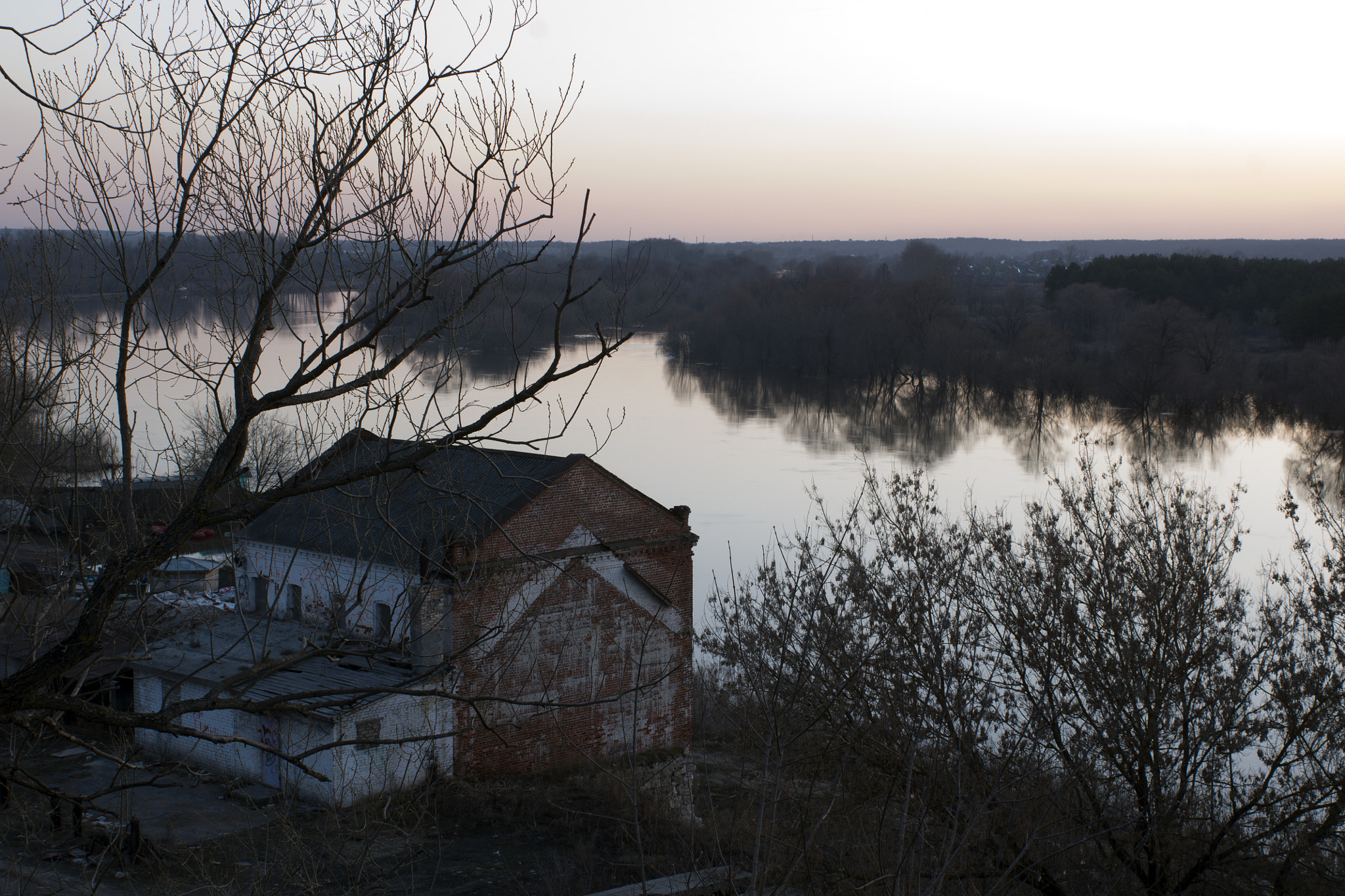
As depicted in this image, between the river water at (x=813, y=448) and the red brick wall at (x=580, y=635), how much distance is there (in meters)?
5.77

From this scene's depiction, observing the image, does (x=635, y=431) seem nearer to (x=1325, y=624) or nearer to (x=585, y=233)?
(x=1325, y=624)

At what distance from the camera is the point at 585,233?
191 inches

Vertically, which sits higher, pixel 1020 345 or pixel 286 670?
pixel 1020 345

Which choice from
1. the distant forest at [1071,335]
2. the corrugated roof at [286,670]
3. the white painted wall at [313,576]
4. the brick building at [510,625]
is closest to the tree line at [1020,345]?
the distant forest at [1071,335]

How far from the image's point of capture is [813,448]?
39.3 metres

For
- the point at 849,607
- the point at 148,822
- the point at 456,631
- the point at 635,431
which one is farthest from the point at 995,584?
the point at 635,431

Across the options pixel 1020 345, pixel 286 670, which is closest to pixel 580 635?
pixel 286 670

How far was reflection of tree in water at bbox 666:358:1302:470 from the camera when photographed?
3931cm

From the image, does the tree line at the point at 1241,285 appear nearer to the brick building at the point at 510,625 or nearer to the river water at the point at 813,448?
the river water at the point at 813,448

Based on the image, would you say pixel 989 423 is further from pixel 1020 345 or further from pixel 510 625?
pixel 510 625

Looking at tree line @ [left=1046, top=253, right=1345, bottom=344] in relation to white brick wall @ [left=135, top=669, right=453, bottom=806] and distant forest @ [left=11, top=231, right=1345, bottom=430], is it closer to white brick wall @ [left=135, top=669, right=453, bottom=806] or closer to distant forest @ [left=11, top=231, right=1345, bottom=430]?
distant forest @ [left=11, top=231, right=1345, bottom=430]

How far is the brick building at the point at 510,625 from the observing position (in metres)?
13.9

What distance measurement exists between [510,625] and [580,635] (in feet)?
4.18

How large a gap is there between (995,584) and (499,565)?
6364 millimetres
